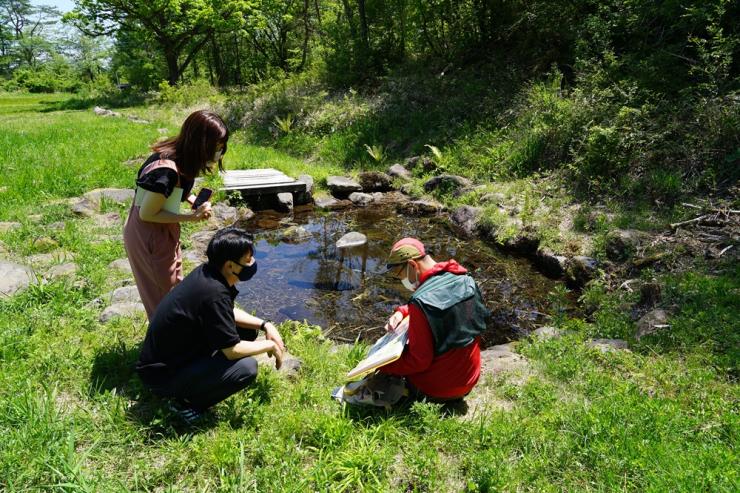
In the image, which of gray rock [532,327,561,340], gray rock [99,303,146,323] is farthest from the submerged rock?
gray rock [99,303,146,323]

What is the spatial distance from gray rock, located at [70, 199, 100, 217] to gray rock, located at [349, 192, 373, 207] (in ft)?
17.3

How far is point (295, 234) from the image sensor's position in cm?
880

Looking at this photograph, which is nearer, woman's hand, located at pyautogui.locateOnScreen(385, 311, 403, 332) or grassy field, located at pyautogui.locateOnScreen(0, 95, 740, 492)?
grassy field, located at pyautogui.locateOnScreen(0, 95, 740, 492)

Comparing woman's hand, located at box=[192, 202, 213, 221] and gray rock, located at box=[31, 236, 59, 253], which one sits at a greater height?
woman's hand, located at box=[192, 202, 213, 221]

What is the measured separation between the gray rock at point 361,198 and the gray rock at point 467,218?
222 centimetres

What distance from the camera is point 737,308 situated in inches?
176

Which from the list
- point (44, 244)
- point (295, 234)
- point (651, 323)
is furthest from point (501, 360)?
point (44, 244)

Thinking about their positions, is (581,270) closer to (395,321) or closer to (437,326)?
(395,321)

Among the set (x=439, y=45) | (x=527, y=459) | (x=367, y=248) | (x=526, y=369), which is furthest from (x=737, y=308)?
(x=439, y=45)

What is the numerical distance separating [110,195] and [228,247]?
6.23 m

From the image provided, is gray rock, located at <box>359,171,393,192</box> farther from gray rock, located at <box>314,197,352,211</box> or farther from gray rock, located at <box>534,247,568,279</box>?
gray rock, located at <box>534,247,568,279</box>

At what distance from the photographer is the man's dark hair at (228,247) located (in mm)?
2941

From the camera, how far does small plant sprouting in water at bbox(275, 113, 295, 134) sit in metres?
15.9

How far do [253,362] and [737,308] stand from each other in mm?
4577
